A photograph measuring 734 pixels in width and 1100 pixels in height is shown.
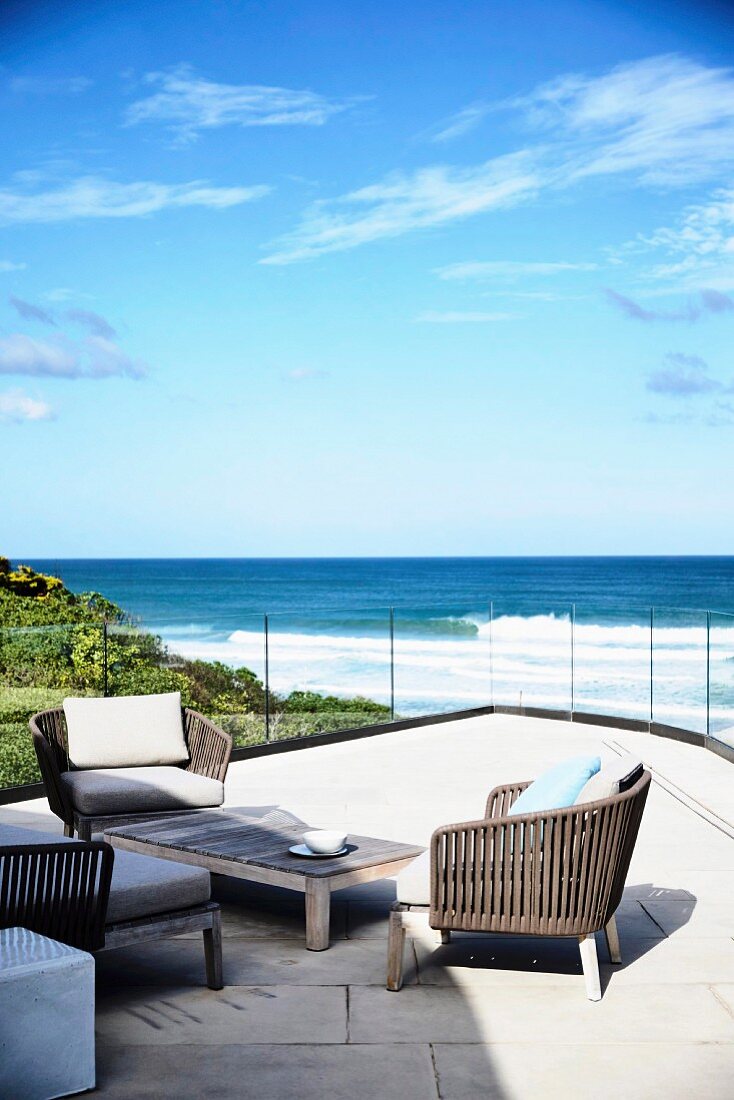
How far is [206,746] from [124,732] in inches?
16.8

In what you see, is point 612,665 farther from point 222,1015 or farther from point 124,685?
point 222,1015

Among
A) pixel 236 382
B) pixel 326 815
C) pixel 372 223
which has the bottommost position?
pixel 326 815

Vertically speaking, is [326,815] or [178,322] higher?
[178,322]

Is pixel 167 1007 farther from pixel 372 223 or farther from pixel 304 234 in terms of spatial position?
pixel 304 234

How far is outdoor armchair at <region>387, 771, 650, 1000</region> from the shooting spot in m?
3.50

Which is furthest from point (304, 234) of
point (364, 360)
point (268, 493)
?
point (268, 493)

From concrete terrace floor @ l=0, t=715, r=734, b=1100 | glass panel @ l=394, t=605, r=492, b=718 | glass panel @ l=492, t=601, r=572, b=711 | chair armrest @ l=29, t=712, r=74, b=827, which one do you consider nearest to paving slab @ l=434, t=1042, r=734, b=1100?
concrete terrace floor @ l=0, t=715, r=734, b=1100

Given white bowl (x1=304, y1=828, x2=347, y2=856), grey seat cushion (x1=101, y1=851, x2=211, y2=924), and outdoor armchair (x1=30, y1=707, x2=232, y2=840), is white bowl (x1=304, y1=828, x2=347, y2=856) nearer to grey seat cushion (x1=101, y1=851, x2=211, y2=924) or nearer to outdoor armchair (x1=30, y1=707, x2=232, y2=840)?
grey seat cushion (x1=101, y1=851, x2=211, y2=924)

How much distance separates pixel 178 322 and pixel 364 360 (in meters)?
6.53

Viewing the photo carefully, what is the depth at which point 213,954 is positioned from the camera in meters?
3.64

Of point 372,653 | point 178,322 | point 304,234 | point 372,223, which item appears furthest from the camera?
point 178,322

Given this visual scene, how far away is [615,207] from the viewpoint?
24.0 m

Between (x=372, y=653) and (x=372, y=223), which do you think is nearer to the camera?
(x=372, y=653)

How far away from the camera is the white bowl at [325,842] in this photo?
165 inches
